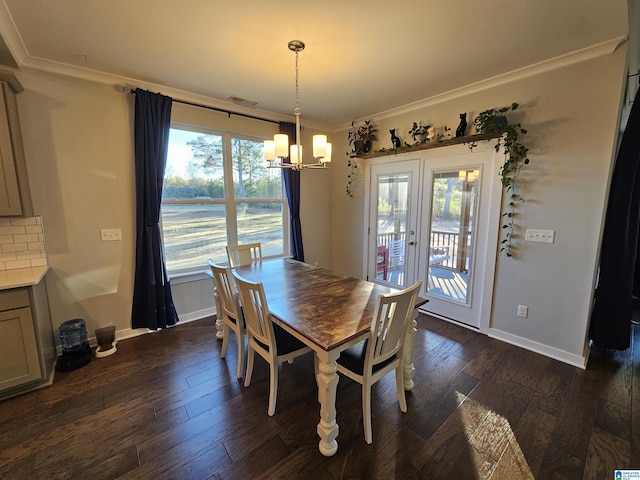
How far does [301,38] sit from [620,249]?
3.11 meters

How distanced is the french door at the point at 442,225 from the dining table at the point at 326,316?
1.43 metres

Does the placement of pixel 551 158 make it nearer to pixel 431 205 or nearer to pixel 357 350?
pixel 431 205

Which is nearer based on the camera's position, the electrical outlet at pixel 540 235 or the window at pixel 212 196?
the electrical outlet at pixel 540 235

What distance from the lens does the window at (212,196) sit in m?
3.12

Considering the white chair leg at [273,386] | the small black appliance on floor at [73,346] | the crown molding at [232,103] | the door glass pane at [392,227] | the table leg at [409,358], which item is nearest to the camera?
the white chair leg at [273,386]

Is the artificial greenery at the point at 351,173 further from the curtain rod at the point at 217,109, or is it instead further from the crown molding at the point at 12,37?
the crown molding at the point at 12,37

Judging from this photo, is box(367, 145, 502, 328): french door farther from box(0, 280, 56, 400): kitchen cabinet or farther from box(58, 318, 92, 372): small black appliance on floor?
box(0, 280, 56, 400): kitchen cabinet

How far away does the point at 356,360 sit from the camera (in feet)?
5.54

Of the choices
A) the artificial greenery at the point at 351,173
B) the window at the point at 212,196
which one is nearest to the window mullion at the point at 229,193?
the window at the point at 212,196

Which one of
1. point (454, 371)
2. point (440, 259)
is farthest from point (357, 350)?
point (440, 259)

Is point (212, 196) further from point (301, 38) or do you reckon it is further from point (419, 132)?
point (419, 132)

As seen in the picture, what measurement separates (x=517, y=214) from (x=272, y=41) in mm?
2678

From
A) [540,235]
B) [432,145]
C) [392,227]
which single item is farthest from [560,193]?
[392,227]

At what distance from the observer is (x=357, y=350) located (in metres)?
1.75
